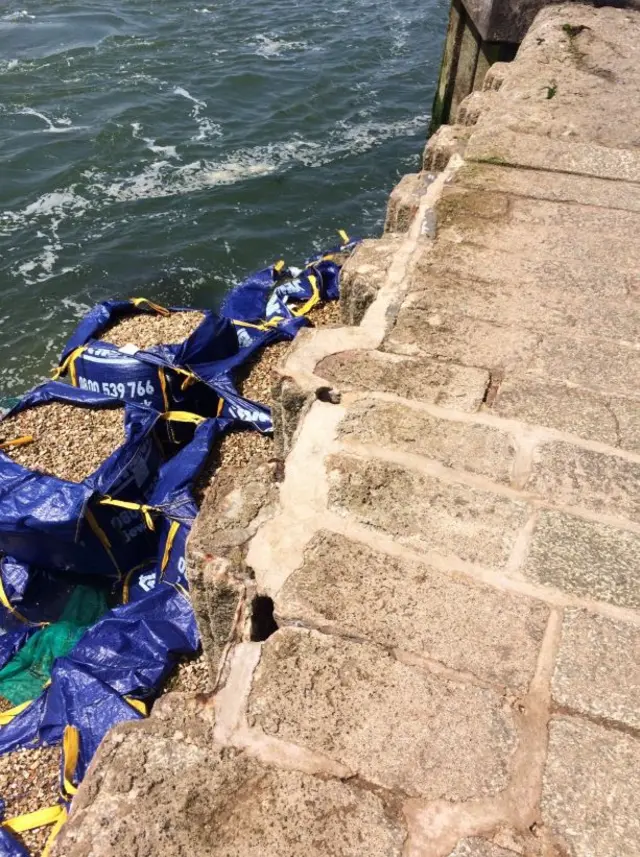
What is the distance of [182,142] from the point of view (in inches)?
471

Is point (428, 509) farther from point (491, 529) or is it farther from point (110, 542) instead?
point (110, 542)

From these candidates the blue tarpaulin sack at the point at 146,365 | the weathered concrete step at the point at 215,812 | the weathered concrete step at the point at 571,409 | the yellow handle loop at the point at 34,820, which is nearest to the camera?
the weathered concrete step at the point at 215,812

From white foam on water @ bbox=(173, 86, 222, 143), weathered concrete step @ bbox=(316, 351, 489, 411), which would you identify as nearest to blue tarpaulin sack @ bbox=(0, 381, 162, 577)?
weathered concrete step @ bbox=(316, 351, 489, 411)

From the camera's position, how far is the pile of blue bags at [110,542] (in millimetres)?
3887

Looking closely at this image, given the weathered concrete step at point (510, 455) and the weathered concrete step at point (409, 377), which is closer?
the weathered concrete step at point (510, 455)

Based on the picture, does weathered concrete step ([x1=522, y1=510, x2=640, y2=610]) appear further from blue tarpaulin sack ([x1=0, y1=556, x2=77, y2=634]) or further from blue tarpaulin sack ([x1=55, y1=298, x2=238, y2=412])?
blue tarpaulin sack ([x1=55, y1=298, x2=238, y2=412])

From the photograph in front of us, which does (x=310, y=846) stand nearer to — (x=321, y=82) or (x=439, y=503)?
(x=439, y=503)

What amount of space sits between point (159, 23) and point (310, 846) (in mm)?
18531

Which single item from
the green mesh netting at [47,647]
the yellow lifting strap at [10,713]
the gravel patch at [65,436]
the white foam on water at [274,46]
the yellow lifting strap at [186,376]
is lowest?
the green mesh netting at [47,647]

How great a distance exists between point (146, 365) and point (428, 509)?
3.74 m

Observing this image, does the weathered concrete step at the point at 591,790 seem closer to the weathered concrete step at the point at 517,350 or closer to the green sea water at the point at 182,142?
the weathered concrete step at the point at 517,350

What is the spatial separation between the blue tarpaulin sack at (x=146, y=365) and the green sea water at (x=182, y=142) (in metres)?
2.12

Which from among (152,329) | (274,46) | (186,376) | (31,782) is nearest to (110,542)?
(31,782)


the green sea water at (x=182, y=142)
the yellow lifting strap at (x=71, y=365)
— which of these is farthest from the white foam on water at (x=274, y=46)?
the yellow lifting strap at (x=71, y=365)
